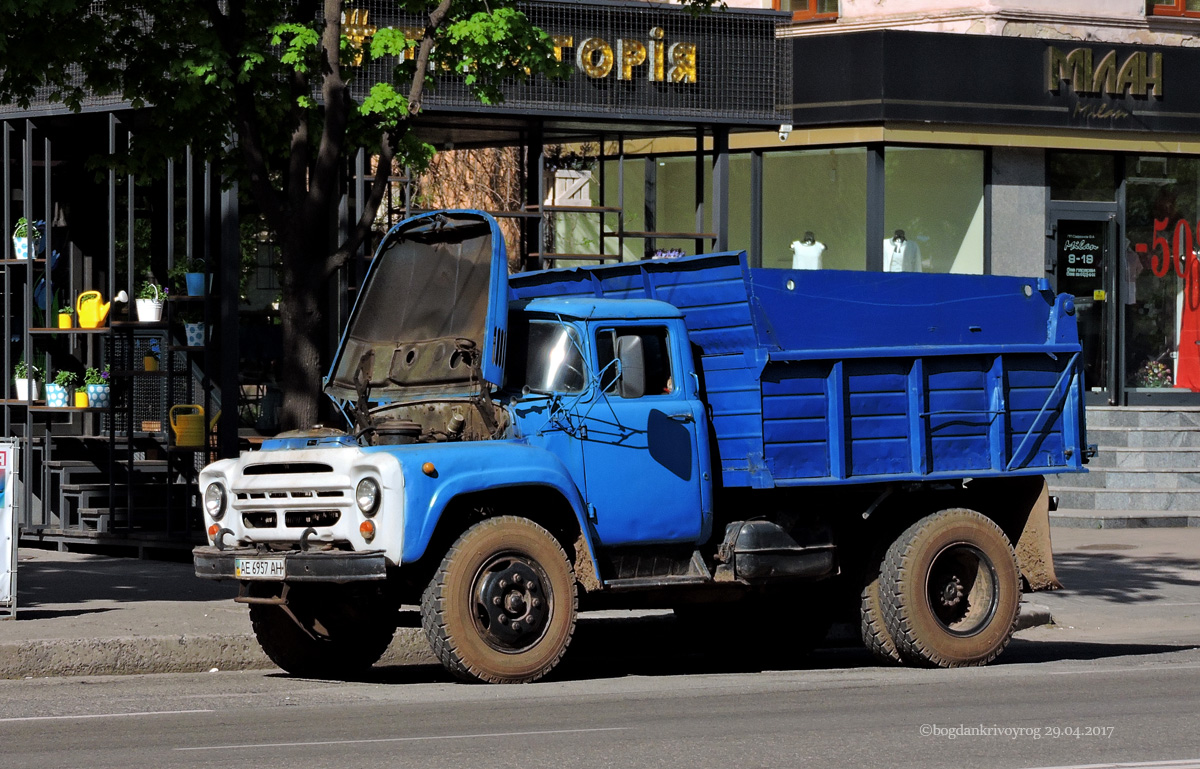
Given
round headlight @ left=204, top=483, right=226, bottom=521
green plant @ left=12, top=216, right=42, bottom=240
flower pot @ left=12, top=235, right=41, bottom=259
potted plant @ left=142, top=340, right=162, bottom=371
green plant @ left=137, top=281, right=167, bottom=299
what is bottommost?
round headlight @ left=204, top=483, right=226, bottom=521

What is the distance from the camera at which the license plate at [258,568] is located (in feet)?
32.2

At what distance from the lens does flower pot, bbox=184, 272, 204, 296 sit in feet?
51.4

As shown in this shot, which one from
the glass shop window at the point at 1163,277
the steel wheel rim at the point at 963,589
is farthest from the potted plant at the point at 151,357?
the glass shop window at the point at 1163,277

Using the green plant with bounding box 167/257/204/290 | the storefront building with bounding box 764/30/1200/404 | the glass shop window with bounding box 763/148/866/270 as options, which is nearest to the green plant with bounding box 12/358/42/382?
the green plant with bounding box 167/257/204/290

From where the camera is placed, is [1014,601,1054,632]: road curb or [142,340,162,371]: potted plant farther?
[142,340,162,371]: potted plant

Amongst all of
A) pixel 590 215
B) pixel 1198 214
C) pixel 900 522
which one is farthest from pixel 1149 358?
pixel 900 522

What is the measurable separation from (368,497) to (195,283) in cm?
676

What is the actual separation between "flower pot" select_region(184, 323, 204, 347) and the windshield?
19.9ft

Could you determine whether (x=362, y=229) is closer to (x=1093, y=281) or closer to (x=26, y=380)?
→ (x=26, y=380)

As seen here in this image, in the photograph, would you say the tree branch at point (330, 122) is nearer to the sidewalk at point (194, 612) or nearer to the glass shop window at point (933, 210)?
the sidewalk at point (194, 612)

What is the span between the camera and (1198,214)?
24.3 meters

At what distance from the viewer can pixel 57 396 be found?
1677cm

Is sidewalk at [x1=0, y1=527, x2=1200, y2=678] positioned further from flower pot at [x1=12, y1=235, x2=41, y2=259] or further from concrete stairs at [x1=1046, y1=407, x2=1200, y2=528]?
flower pot at [x1=12, y1=235, x2=41, y2=259]

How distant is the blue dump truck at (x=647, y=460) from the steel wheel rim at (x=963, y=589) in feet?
0.05
